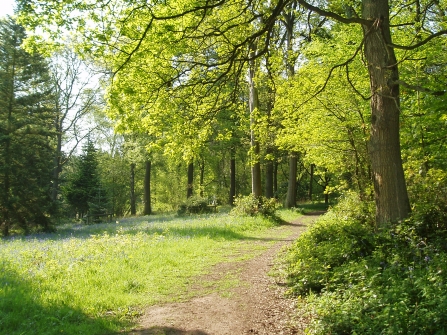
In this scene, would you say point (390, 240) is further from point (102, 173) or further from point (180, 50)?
point (102, 173)

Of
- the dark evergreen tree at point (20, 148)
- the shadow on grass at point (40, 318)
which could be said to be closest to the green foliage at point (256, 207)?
the dark evergreen tree at point (20, 148)

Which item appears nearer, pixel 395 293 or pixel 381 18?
pixel 395 293

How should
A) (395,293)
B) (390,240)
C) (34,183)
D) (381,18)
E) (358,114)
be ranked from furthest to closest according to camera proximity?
(34,183), (358,114), (381,18), (390,240), (395,293)

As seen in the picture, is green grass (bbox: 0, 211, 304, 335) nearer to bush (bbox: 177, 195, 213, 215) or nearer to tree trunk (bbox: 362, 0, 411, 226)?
tree trunk (bbox: 362, 0, 411, 226)

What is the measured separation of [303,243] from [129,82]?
5.81 m

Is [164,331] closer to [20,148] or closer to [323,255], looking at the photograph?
[323,255]

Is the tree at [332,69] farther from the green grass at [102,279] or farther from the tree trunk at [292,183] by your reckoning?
the tree trunk at [292,183]

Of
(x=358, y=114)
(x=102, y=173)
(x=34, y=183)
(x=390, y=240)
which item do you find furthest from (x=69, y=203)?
(x=390, y=240)

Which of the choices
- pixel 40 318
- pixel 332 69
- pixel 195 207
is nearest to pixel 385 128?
pixel 332 69

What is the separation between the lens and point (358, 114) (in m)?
12.3

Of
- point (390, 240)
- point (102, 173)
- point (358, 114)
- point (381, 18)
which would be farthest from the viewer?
point (102, 173)

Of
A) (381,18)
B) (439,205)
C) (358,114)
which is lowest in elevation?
(439,205)

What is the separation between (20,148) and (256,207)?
1241 cm

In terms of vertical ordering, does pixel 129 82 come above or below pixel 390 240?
above
